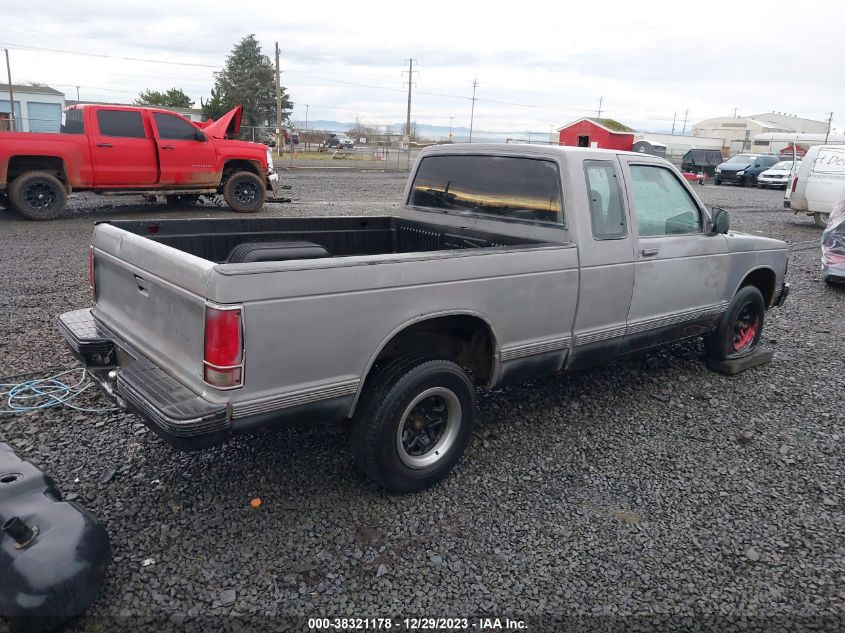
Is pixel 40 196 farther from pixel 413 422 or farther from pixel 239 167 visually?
pixel 413 422

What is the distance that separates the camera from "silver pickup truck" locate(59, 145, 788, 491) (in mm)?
2764

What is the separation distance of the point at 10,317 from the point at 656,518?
590cm

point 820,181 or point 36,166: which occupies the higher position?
point 820,181

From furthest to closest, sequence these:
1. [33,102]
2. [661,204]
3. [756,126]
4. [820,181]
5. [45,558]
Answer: [756,126] < [33,102] < [820,181] < [661,204] < [45,558]

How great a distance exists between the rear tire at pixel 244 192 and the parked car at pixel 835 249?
10.4 metres

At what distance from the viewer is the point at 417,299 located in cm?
321

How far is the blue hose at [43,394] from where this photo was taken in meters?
4.22

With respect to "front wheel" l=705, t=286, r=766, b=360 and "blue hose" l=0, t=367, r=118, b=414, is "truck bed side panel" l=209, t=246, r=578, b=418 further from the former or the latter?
"front wheel" l=705, t=286, r=766, b=360

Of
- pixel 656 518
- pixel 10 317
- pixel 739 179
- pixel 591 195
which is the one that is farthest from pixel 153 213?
pixel 739 179

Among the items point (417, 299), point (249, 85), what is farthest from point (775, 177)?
point (249, 85)

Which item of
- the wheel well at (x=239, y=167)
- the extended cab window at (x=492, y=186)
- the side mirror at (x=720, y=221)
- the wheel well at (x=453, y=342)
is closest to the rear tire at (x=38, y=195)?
the wheel well at (x=239, y=167)

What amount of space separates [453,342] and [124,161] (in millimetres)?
10355

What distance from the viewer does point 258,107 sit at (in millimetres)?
62219

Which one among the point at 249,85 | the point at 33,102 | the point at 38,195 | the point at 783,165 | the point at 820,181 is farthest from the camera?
the point at 249,85
